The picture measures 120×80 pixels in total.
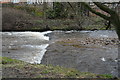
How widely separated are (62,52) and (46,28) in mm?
15277

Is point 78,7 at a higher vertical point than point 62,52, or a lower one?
higher

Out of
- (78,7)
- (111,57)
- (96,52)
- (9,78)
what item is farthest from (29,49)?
(78,7)

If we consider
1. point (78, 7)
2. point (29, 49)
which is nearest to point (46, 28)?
point (78, 7)

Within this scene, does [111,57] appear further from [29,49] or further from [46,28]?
[46,28]

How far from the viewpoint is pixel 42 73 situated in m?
8.67

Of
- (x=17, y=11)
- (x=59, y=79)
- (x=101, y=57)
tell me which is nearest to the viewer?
(x=59, y=79)

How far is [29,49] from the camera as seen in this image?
16.7 metres

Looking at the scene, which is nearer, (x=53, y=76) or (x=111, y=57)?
(x=53, y=76)

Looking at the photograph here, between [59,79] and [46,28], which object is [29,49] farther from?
[46,28]

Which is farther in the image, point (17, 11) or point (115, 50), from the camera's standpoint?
point (17, 11)

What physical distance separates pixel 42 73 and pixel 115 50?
8602 millimetres

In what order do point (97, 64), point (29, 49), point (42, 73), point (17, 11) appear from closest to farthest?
1. point (42, 73)
2. point (97, 64)
3. point (29, 49)
4. point (17, 11)

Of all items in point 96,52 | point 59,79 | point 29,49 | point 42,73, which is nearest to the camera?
point 59,79

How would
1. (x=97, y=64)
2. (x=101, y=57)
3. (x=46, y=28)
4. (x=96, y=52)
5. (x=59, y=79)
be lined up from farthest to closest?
1. (x=46, y=28)
2. (x=96, y=52)
3. (x=101, y=57)
4. (x=97, y=64)
5. (x=59, y=79)
